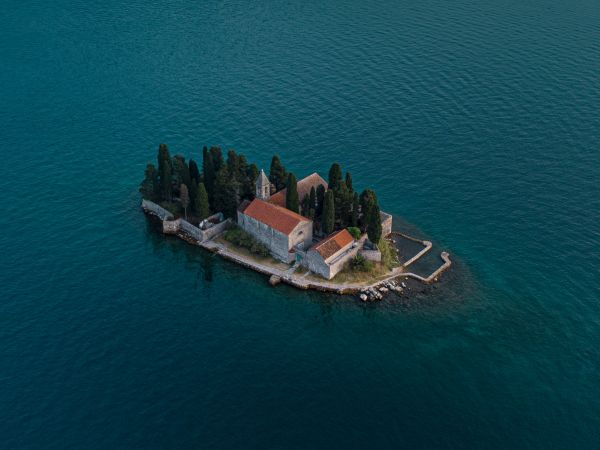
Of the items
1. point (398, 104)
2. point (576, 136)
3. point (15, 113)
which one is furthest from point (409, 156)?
point (15, 113)

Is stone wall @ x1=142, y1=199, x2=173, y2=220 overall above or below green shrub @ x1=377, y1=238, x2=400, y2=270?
below

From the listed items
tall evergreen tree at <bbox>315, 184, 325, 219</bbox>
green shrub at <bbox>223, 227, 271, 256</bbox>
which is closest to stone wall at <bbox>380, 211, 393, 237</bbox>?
tall evergreen tree at <bbox>315, 184, 325, 219</bbox>

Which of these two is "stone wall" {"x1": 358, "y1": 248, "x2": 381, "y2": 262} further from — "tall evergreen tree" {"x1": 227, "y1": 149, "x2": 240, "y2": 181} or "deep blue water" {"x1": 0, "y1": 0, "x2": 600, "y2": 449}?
"tall evergreen tree" {"x1": 227, "y1": 149, "x2": 240, "y2": 181}

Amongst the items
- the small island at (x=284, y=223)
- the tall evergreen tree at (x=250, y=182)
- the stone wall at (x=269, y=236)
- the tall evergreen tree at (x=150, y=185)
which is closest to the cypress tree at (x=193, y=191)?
the small island at (x=284, y=223)

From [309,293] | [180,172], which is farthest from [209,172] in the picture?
[309,293]

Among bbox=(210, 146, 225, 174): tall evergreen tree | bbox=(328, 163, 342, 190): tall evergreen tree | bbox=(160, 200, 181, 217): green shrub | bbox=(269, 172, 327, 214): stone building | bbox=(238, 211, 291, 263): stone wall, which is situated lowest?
bbox=(160, 200, 181, 217): green shrub

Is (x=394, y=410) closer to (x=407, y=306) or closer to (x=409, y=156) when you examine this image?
(x=407, y=306)
